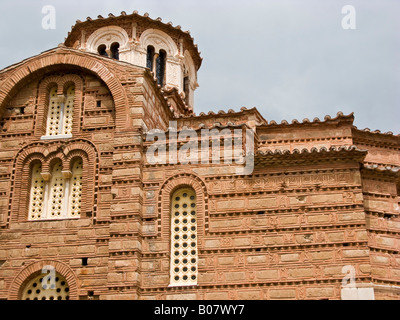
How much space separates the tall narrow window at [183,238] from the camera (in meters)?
12.6

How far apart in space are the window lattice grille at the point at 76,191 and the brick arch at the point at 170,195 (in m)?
1.86

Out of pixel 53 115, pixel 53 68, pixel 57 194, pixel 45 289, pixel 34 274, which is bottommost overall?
pixel 45 289

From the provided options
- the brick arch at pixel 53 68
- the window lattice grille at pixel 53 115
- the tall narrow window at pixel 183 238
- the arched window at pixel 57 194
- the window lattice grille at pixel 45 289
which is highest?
the brick arch at pixel 53 68

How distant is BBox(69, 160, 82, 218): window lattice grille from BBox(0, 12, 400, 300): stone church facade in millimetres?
25

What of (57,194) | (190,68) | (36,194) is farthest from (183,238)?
(190,68)

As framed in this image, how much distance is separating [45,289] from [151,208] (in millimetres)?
2800

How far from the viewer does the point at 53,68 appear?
581 inches

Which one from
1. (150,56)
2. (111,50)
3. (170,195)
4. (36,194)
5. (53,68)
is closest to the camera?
(170,195)

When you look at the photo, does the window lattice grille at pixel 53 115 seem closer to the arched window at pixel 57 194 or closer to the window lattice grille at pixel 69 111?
the window lattice grille at pixel 69 111

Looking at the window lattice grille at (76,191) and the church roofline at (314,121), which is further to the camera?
the church roofline at (314,121)

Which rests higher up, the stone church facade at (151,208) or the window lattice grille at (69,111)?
the window lattice grille at (69,111)

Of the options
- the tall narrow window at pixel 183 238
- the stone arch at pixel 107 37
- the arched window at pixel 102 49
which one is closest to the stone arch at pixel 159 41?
the stone arch at pixel 107 37

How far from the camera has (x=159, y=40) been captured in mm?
20250

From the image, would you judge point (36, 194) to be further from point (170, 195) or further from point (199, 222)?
point (199, 222)
